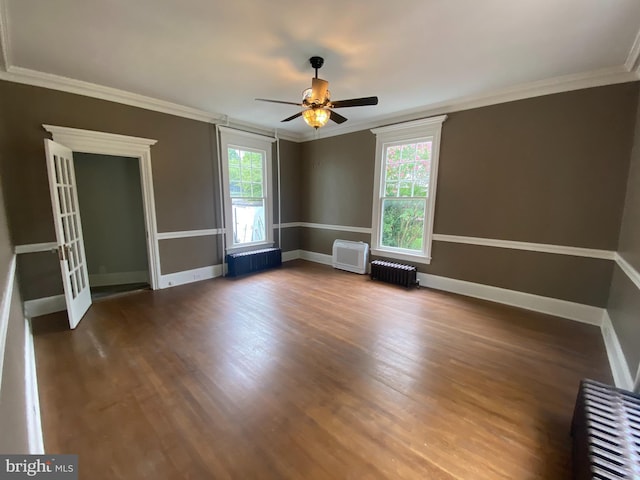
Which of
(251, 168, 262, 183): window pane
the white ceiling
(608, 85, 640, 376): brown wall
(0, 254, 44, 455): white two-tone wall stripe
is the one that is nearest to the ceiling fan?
the white ceiling

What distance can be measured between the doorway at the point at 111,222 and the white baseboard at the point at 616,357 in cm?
564

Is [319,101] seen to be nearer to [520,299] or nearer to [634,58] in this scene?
[634,58]

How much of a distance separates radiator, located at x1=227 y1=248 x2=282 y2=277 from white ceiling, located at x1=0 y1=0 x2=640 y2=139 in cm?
269

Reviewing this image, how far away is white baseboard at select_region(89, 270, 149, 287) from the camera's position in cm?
445

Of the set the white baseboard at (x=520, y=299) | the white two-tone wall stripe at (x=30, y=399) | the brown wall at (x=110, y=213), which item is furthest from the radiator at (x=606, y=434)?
the brown wall at (x=110, y=213)

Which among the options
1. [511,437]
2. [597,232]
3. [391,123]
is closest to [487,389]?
[511,437]

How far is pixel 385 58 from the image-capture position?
8.66 ft

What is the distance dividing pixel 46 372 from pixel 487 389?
3583 millimetres

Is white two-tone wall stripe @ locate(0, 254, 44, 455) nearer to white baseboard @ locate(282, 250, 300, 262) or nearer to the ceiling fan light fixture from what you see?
the ceiling fan light fixture

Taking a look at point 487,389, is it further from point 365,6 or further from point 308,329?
point 365,6

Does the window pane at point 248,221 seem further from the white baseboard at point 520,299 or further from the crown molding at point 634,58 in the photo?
the crown molding at point 634,58

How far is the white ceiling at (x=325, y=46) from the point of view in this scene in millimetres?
1963

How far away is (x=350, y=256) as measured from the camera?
17.3 feet

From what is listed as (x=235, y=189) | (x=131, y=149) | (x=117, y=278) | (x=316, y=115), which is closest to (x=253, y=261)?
(x=235, y=189)
